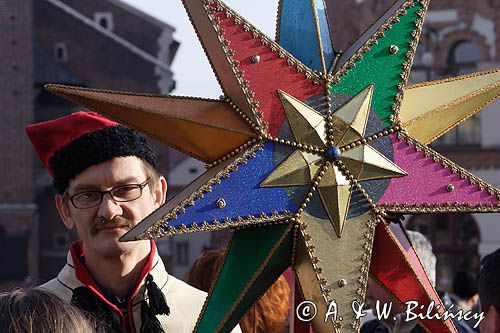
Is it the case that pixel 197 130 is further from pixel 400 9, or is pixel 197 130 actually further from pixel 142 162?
pixel 400 9

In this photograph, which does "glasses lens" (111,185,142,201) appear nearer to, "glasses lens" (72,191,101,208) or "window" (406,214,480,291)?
"glasses lens" (72,191,101,208)

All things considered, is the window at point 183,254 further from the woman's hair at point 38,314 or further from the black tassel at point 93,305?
the woman's hair at point 38,314

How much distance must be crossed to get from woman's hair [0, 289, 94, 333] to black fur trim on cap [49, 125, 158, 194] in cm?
74

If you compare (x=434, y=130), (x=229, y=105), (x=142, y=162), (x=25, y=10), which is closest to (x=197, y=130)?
(x=229, y=105)

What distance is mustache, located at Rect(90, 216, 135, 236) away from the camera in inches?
114

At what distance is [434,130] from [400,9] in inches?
12.8

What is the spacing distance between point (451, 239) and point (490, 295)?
22004 millimetres

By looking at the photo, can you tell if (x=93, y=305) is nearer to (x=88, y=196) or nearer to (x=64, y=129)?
(x=88, y=196)

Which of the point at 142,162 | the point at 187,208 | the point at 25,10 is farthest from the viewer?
the point at 25,10

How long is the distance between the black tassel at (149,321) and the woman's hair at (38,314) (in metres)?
0.66

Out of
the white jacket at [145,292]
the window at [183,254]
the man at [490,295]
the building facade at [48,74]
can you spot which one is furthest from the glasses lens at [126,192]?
the window at [183,254]

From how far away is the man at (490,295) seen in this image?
338 cm

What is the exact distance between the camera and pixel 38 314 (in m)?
2.20

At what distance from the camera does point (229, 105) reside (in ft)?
9.16
